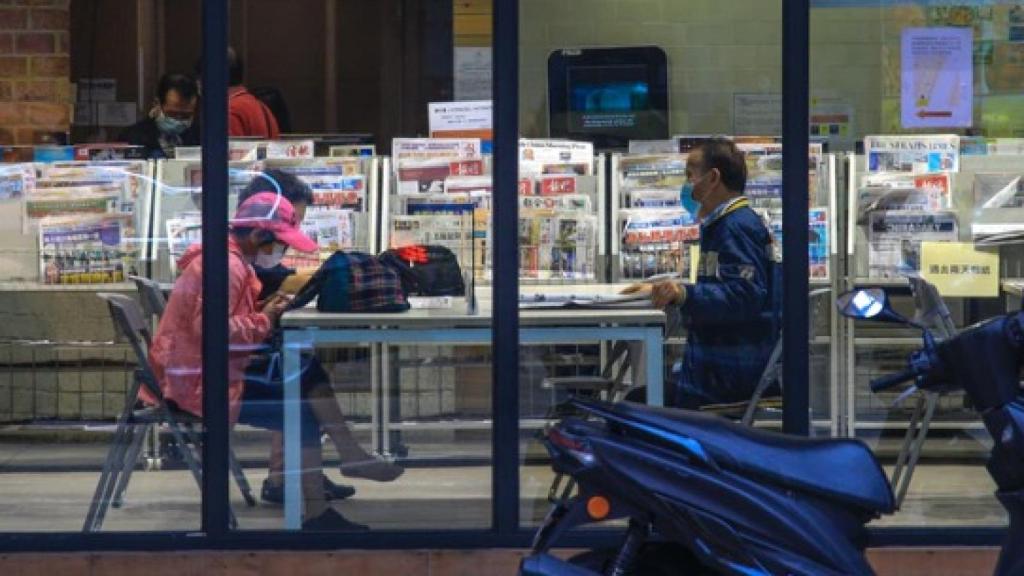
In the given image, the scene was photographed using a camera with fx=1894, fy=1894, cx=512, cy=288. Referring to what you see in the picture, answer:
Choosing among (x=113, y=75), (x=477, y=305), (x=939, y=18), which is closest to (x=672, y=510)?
(x=477, y=305)

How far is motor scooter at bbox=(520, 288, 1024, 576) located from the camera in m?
4.38

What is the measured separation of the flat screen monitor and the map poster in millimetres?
867

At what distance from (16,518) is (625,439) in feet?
10.6

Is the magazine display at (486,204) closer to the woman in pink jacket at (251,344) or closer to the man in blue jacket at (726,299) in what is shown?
the man in blue jacket at (726,299)

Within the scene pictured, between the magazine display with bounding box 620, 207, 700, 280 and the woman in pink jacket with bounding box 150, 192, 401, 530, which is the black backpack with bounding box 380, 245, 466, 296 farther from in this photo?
the magazine display with bounding box 620, 207, 700, 280

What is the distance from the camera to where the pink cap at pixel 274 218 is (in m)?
6.73

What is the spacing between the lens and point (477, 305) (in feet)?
22.2

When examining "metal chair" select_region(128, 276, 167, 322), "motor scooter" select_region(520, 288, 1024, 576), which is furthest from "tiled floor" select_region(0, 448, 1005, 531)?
"motor scooter" select_region(520, 288, 1024, 576)

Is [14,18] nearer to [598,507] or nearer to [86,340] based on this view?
[86,340]

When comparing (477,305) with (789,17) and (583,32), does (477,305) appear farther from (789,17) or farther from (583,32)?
(789,17)

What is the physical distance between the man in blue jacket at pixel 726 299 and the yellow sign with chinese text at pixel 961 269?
0.63 metres

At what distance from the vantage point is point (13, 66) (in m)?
7.19

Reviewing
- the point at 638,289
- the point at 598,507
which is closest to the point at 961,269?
the point at 638,289

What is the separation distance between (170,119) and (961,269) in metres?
2.92
